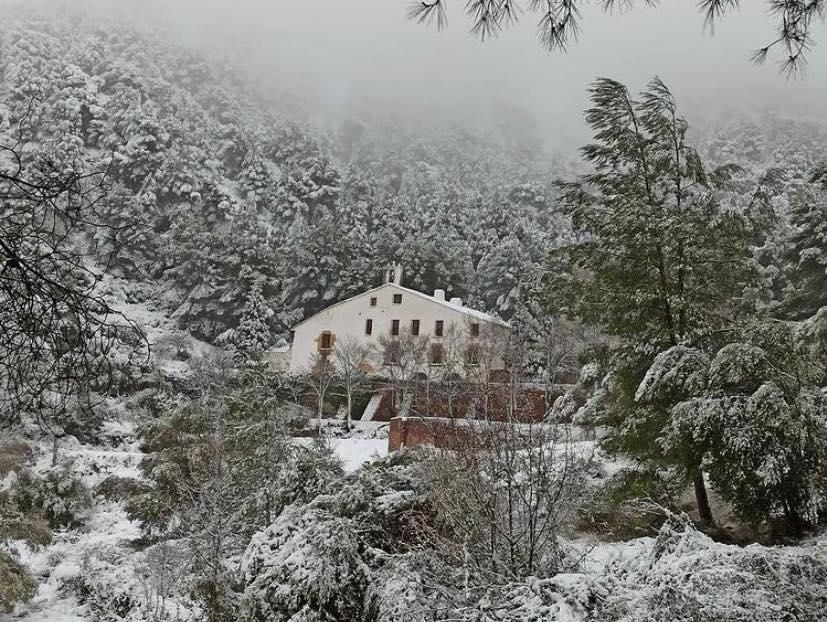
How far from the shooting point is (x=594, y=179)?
11.5 metres

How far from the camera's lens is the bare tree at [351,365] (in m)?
31.6

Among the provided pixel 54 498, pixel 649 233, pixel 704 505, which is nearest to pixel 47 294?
pixel 649 233

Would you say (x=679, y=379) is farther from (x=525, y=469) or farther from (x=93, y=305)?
(x=93, y=305)

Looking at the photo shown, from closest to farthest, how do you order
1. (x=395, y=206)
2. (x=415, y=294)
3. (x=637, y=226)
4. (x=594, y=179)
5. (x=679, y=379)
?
(x=679, y=379) → (x=637, y=226) → (x=594, y=179) → (x=415, y=294) → (x=395, y=206)

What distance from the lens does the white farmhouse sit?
3603 cm

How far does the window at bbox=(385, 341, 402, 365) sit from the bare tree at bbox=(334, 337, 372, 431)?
125cm

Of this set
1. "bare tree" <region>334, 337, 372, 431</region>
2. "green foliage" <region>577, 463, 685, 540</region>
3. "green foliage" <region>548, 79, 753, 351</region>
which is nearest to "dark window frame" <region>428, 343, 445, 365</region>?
"bare tree" <region>334, 337, 372, 431</region>

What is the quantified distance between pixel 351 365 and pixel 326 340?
538 centimetres

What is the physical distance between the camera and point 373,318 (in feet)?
123

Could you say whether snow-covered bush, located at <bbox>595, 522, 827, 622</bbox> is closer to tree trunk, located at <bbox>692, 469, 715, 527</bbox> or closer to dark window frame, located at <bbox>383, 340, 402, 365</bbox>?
tree trunk, located at <bbox>692, 469, 715, 527</bbox>

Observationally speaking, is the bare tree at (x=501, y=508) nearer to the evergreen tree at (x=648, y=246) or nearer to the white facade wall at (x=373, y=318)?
the evergreen tree at (x=648, y=246)

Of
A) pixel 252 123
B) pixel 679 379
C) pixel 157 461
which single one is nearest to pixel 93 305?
pixel 679 379

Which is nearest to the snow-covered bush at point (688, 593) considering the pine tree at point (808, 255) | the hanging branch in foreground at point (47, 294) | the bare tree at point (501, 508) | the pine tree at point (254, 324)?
the bare tree at point (501, 508)

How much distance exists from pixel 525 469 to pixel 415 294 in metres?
30.9
